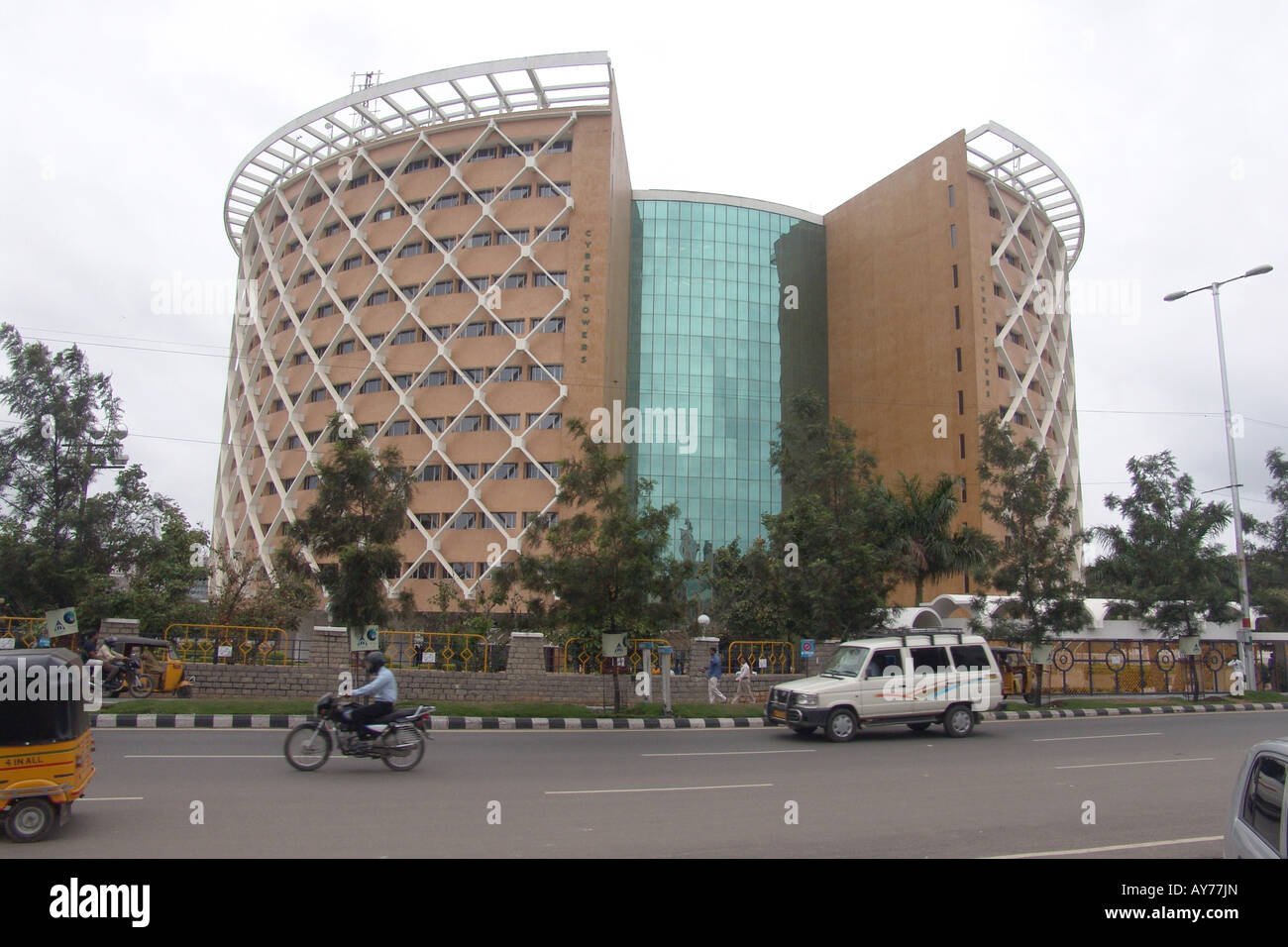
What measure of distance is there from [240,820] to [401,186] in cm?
4121

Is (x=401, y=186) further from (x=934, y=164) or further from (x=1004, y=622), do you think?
(x=1004, y=622)

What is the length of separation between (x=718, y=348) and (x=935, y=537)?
22671 millimetres

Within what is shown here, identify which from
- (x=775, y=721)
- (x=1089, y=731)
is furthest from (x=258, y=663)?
(x=1089, y=731)

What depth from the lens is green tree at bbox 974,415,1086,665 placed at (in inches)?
935

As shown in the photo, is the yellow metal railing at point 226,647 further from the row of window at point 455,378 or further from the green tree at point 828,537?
the row of window at point 455,378

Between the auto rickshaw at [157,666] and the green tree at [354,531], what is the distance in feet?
10.8

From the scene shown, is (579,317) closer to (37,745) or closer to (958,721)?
(958,721)

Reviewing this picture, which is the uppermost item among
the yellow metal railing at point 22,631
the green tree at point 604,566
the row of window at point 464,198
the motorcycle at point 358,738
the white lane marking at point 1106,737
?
the row of window at point 464,198

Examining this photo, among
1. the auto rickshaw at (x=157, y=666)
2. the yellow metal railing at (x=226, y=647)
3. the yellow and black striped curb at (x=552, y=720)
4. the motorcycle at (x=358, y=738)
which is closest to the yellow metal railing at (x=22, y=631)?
the auto rickshaw at (x=157, y=666)

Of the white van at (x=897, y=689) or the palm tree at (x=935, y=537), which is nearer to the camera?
the white van at (x=897, y=689)

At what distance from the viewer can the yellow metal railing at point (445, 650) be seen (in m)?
20.4

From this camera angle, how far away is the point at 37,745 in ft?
21.6

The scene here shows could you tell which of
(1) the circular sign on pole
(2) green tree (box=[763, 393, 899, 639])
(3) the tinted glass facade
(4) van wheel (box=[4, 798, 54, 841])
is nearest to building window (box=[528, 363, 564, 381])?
(3) the tinted glass facade

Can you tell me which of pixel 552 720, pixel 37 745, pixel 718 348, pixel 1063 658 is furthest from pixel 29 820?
pixel 718 348
